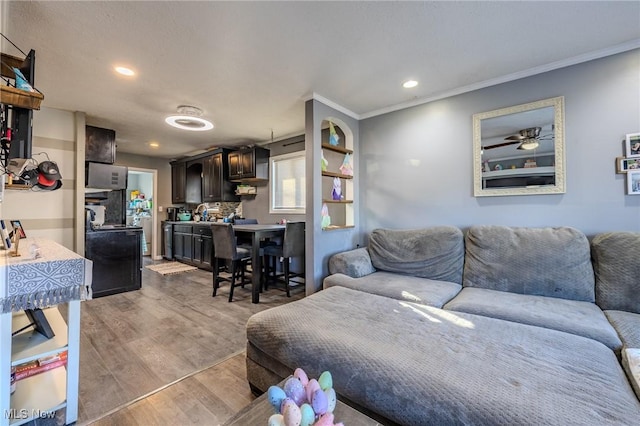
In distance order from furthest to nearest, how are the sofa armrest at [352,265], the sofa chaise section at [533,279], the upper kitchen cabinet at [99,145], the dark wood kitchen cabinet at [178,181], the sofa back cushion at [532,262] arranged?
the dark wood kitchen cabinet at [178,181]
the upper kitchen cabinet at [99,145]
the sofa armrest at [352,265]
the sofa back cushion at [532,262]
the sofa chaise section at [533,279]

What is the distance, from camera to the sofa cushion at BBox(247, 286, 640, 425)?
892mm

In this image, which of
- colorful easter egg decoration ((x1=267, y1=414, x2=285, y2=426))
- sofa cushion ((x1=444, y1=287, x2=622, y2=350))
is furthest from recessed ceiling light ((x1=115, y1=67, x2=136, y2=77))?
sofa cushion ((x1=444, y1=287, x2=622, y2=350))

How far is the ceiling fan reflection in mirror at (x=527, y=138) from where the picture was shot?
7.70ft

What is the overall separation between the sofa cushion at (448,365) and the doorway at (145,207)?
18.6 feet

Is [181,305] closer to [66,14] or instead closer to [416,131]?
[66,14]

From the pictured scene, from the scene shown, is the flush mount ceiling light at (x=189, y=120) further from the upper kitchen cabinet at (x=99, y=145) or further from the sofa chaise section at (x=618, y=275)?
the sofa chaise section at (x=618, y=275)

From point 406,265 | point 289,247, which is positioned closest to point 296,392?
A: point 406,265

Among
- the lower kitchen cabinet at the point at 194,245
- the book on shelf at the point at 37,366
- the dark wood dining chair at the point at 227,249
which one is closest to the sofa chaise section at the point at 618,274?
the dark wood dining chair at the point at 227,249

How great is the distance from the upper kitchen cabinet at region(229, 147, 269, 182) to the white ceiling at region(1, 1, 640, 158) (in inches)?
63.7

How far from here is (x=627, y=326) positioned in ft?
4.84

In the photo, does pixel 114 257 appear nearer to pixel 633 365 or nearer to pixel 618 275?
pixel 633 365

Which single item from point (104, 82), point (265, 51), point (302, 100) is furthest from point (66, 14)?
point (302, 100)

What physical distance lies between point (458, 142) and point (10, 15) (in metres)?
3.63

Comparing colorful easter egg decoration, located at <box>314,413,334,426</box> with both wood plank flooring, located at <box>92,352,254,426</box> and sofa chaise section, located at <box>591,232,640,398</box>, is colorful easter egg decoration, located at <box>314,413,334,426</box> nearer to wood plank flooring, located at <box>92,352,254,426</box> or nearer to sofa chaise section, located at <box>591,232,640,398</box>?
Answer: wood plank flooring, located at <box>92,352,254,426</box>
